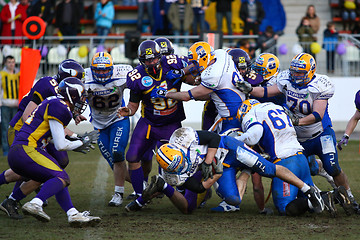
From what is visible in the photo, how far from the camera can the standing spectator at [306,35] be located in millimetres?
14355

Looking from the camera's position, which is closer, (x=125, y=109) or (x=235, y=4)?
(x=125, y=109)

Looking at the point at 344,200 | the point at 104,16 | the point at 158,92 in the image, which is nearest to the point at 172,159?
the point at 158,92

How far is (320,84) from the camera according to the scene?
710 cm

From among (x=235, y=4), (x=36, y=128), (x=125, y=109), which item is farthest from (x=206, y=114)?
(x=235, y=4)

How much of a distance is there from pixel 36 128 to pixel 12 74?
259 inches

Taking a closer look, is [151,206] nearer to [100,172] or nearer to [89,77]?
[89,77]

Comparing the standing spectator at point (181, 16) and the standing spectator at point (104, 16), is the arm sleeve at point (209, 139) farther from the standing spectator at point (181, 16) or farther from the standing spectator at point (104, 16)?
the standing spectator at point (104, 16)

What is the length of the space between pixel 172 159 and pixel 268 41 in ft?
29.4

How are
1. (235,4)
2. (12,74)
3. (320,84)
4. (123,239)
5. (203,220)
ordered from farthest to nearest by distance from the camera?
(235,4)
(12,74)
(320,84)
(203,220)
(123,239)

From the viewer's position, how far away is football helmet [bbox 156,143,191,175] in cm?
600

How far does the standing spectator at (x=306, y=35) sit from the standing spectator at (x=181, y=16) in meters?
2.64

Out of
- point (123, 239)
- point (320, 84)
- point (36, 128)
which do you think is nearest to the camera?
point (123, 239)

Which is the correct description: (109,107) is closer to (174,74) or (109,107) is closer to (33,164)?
(174,74)

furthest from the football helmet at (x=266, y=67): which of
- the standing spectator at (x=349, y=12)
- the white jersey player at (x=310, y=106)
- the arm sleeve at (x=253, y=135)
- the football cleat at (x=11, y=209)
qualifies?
the standing spectator at (x=349, y=12)
